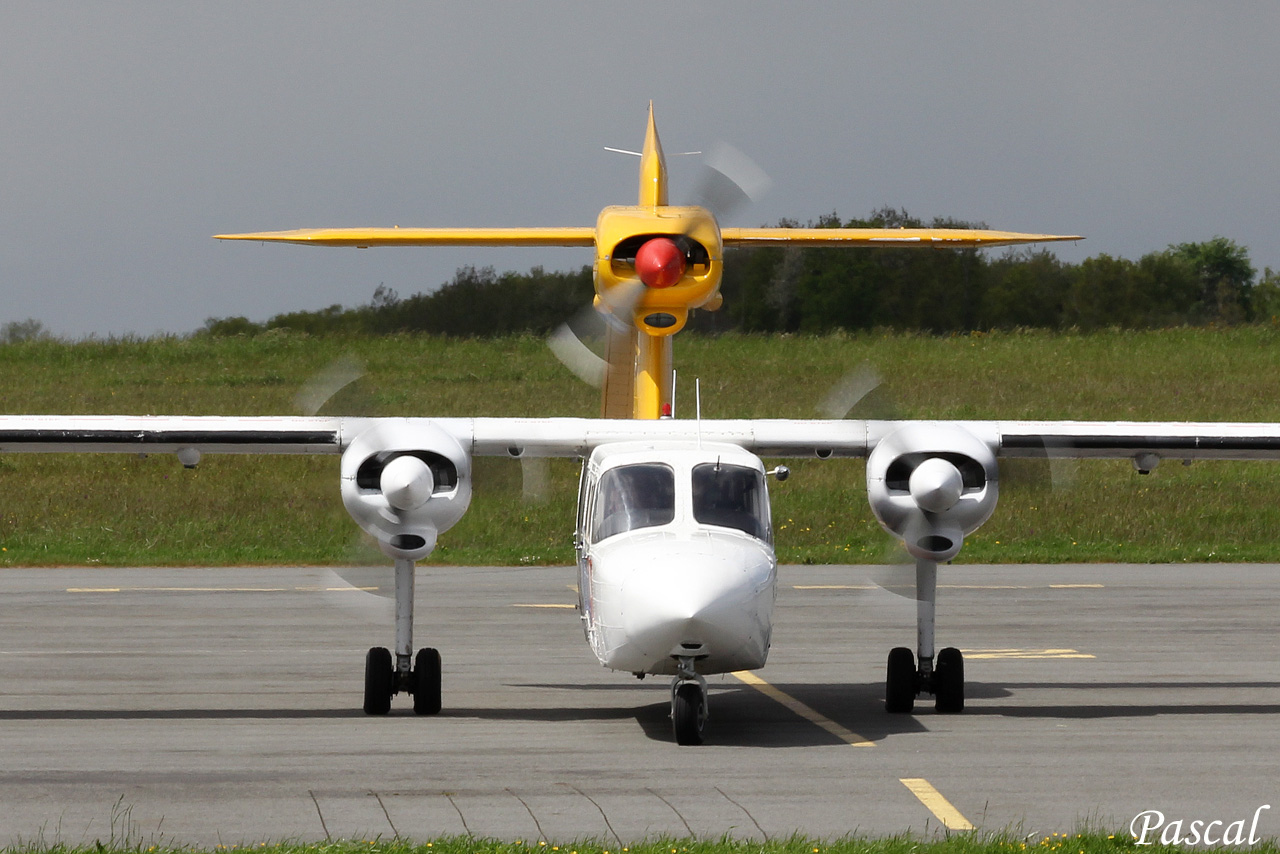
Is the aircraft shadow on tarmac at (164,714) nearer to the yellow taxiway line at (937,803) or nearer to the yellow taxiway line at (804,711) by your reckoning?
the yellow taxiway line at (804,711)

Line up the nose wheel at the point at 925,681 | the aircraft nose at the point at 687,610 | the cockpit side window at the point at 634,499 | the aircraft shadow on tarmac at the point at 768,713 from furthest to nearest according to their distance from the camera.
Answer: the nose wheel at the point at 925,681
the aircraft shadow on tarmac at the point at 768,713
the cockpit side window at the point at 634,499
the aircraft nose at the point at 687,610

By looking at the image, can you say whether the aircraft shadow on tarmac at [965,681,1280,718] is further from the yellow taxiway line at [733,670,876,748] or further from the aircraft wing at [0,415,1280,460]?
the aircraft wing at [0,415,1280,460]

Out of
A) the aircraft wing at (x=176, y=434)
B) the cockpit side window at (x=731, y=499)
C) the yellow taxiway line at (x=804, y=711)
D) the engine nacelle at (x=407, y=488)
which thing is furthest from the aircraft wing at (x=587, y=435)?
the yellow taxiway line at (x=804, y=711)

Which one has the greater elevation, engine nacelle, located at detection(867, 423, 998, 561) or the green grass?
engine nacelle, located at detection(867, 423, 998, 561)

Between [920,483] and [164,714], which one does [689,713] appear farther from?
[164,714]

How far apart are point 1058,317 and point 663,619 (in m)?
→ 41.5

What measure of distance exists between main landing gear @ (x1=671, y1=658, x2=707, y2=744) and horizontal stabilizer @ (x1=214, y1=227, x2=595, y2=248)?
4828 millimetres

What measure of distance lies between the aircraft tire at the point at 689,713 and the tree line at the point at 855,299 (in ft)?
81.6

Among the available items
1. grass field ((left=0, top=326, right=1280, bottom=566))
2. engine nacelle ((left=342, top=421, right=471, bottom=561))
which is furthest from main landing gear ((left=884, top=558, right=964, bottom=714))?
engine nacelle ((left=342, top=421, right=471, bottom=561))

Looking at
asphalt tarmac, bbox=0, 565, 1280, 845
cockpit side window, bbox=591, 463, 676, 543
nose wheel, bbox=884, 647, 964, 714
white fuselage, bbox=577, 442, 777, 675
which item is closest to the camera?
asphalt tarmac, bbox=0, 565, 1280, 845

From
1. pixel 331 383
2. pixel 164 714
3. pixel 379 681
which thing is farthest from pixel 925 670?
pixel 164 714

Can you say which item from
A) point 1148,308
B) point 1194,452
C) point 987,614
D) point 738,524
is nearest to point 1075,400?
point 1148,308

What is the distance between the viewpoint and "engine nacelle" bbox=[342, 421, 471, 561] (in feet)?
40.4

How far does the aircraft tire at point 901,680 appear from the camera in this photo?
43.3 feet
